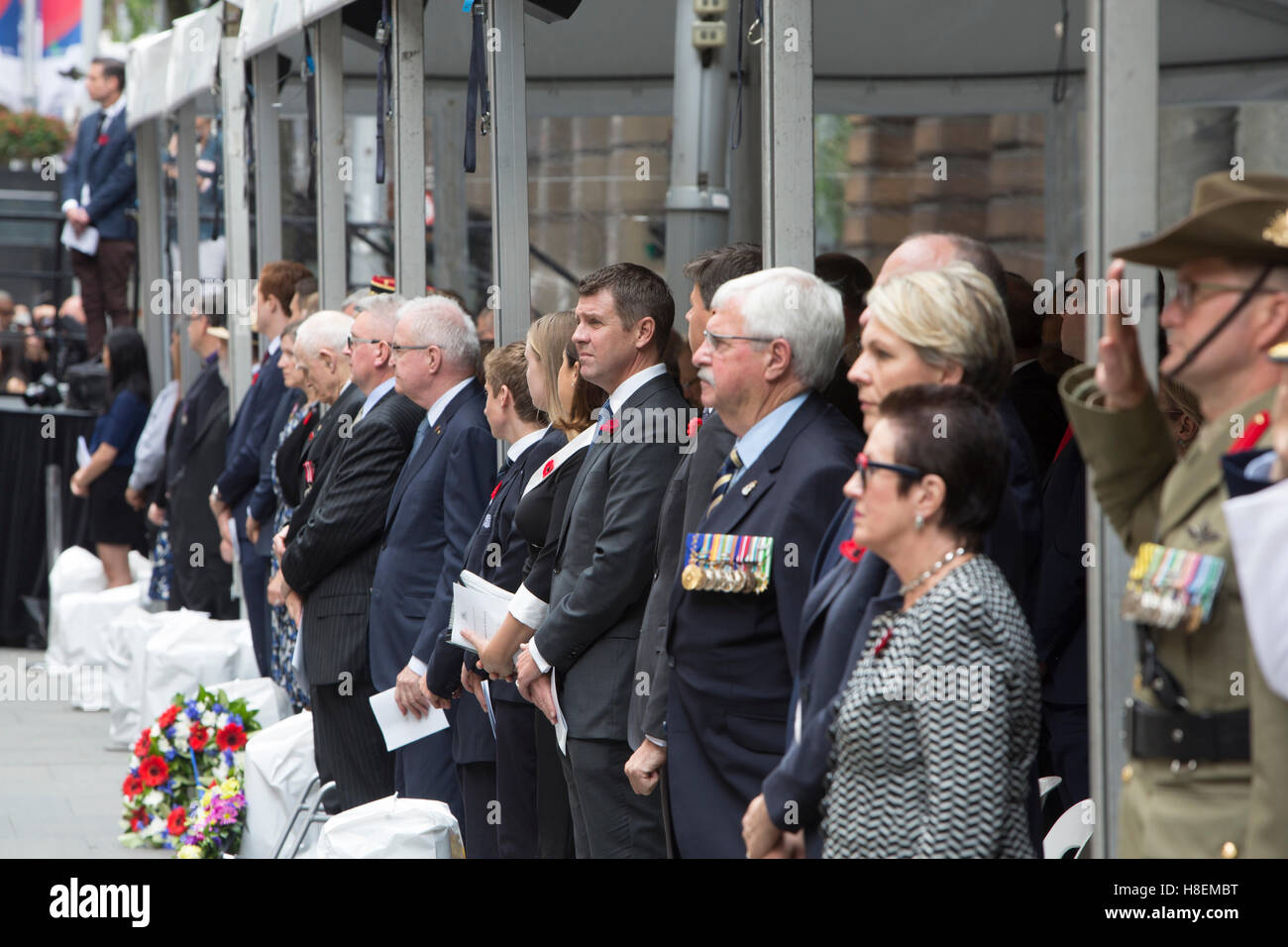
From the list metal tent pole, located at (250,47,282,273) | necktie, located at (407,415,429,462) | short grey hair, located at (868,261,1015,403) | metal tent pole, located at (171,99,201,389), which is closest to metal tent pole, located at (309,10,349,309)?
metal tent pole, located at (250,47,282,273)

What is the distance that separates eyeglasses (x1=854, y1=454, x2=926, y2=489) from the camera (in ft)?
8.60

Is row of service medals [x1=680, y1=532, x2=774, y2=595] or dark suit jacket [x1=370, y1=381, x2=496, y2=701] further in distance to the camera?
dark suit jacket [x1=370, y1=381, x2=496, y2=701]

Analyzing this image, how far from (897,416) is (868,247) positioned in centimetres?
1529

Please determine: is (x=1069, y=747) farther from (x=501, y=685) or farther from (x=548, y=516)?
(x=501, y=685)

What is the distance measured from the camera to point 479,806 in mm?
4848

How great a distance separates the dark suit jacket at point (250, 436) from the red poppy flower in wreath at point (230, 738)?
136 cm

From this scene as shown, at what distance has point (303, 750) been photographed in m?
5.75

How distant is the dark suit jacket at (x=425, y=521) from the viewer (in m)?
5.19

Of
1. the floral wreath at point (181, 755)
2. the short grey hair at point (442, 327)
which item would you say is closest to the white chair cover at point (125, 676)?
the floral wreath at point (181, 755)

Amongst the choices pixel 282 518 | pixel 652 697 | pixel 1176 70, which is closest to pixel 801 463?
pixel 652 697

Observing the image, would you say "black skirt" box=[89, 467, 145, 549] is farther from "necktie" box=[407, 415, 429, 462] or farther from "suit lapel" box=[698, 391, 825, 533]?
"suit lapel" box=[698, 391, 825, 533]

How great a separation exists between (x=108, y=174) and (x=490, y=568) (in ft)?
25.6

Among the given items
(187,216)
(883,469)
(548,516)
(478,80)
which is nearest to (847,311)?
(548,516)

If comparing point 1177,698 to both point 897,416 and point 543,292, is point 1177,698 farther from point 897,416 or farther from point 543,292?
point 543,292
